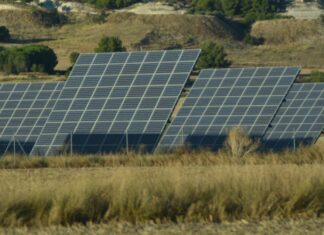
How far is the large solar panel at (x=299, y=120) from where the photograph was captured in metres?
38.2

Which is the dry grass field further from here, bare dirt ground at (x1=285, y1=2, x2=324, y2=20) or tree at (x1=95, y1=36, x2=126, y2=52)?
bare dirt ground at (x1=285, y1=2, x2=324, y2=20)

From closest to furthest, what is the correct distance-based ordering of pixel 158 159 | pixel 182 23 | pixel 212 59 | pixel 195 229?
pixel 195 229 < pixel 158 159 < pixel 212 59 < pixel 182 23

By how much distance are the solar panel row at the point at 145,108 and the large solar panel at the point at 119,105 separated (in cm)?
3

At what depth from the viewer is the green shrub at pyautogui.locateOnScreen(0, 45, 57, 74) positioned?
73.1 meters

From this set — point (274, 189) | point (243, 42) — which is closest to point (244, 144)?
point (274, 189)

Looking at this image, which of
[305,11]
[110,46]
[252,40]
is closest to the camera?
[110,46]

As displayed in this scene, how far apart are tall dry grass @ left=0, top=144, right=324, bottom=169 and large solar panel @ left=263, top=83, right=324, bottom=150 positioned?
3.06m

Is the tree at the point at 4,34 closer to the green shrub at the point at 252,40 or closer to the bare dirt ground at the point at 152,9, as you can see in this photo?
the bare dirt ground at the point at 152,9

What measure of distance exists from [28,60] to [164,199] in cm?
5657

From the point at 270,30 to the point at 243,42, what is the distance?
17.1ft

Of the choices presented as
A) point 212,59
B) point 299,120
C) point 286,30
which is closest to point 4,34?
point 212,59

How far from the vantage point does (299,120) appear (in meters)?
39.4

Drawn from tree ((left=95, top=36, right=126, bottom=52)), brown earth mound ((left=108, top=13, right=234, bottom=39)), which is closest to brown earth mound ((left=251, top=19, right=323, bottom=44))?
brown earth mound ((left=108, top=13, right=234, bottom=39))

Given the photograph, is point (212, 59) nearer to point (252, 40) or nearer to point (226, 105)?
point (252, 40)
